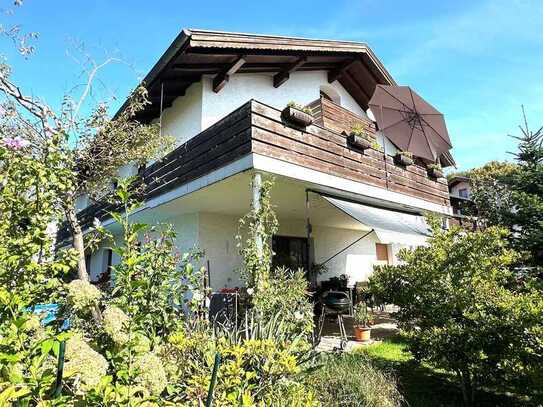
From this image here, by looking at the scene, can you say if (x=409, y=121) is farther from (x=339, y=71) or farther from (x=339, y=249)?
(x=339, y=249)

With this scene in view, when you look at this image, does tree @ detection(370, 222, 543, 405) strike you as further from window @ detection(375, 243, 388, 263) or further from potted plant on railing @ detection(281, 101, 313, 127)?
window @ detection(375, 243, 388, 263)

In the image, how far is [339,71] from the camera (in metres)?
15.6

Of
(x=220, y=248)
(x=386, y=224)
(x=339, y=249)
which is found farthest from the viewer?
(x=339, y=249)

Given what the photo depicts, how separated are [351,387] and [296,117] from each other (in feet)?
21.2

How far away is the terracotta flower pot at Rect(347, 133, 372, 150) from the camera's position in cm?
1126

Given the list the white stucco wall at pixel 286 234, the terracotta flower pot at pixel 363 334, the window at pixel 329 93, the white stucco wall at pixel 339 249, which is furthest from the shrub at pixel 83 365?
the window at pixel 329 93

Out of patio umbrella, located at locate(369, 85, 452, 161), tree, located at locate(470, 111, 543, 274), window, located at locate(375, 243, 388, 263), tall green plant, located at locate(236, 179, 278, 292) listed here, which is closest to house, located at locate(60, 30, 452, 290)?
tall green plant, located at locate(236, 179, 278, 292)

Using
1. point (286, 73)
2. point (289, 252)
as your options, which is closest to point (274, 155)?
point (286, 73)

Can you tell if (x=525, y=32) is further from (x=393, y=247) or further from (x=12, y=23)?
(x=12, y=23)

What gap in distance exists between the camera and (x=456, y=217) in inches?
648

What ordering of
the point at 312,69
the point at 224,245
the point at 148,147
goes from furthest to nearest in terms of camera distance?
the point at 312,69 → the point at 224,245 → the point at 148,147

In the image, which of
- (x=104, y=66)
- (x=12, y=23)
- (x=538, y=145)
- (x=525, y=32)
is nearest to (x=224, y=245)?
(x=104, y=66)

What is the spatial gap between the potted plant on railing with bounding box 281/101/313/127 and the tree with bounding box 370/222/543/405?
4.36 m

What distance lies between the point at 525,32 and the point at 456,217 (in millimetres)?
8381
